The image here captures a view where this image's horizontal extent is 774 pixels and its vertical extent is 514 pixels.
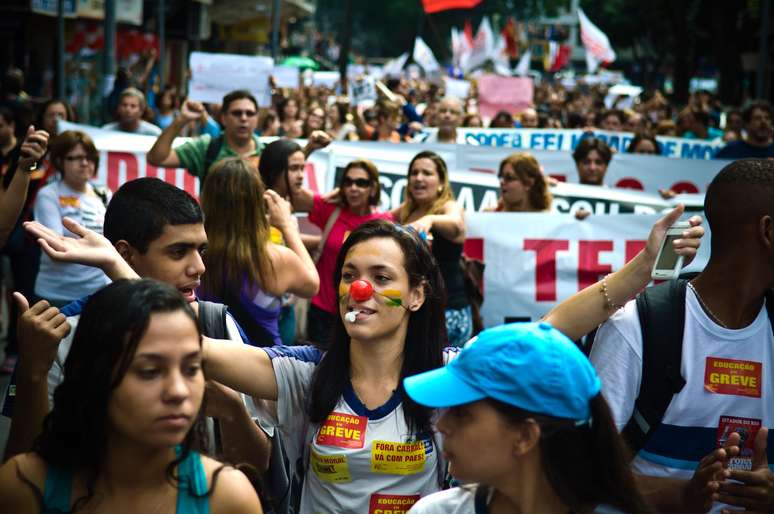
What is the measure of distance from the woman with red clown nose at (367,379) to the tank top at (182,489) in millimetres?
701

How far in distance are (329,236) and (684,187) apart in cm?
502

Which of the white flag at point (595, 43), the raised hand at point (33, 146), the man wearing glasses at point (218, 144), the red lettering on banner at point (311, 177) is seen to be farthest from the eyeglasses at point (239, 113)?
the white flag at point (595, 43)

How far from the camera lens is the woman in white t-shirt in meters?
7.24

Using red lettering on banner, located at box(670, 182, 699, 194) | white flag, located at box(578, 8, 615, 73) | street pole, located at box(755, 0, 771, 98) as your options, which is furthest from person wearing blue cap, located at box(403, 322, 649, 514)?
white flag, located at box(578, 8, 615, 73)

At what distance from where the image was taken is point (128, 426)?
268 centimetres

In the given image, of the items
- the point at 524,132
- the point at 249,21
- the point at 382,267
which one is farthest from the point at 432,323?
the point at 249,21

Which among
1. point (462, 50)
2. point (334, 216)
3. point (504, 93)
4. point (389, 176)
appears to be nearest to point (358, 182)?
point (334, 216)

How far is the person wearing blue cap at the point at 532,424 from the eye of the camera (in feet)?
8.93

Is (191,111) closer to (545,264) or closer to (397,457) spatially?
(545,264)

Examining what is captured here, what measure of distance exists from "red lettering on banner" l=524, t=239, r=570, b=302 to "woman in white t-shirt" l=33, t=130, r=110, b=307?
311 centimetres

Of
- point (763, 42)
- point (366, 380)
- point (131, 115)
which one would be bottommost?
point (366, 380)

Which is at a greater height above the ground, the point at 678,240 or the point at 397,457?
the point at 678,240

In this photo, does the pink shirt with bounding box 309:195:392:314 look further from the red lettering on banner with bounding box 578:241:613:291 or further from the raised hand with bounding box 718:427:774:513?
the raised hand with bounding box 718:427:774:513

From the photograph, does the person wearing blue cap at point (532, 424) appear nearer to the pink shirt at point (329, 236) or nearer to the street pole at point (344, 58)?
the pink shirt at point (329, 236)
